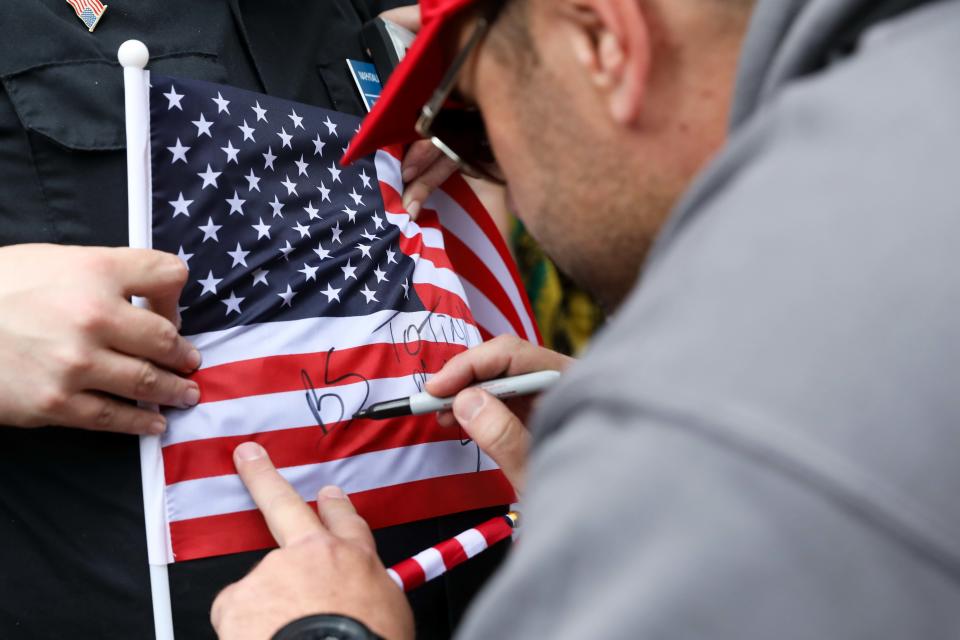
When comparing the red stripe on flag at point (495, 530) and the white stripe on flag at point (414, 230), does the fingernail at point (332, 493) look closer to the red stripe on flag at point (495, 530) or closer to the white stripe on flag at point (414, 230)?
the red stripe on flag at point (495, 530)

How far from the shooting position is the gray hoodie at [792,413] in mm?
542

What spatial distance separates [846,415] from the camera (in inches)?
21.7

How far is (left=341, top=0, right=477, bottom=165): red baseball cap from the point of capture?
3.54ft

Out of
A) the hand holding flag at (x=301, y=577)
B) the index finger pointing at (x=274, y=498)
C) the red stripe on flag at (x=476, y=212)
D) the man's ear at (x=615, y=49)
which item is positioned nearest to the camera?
the man's ear at (x=615, y=49)

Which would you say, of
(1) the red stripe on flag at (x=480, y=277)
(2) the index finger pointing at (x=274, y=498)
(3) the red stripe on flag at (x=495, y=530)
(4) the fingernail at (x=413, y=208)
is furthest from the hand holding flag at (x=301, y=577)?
(1) the red stripe on flag at (x=480, y=277)

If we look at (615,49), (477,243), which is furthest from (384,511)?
(615,49)

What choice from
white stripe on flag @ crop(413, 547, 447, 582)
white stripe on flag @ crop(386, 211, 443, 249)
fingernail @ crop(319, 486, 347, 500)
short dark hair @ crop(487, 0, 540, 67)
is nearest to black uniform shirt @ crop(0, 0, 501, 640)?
fingernail @ crop(319, 486, 347, 500)

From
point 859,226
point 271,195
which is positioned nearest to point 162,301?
point 271,195

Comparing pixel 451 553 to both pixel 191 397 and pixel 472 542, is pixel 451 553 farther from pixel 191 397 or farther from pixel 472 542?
pixel 191 397

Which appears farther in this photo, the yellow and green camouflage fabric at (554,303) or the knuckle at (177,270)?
the yellow and green camouflage fabric at (554,303)

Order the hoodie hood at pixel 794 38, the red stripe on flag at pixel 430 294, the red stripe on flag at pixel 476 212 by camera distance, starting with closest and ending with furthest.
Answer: the hoodie hood at pixel 794 38 < the red stripe on flag at pixel 430 294 < the red stripe on flag at pixel 476 212

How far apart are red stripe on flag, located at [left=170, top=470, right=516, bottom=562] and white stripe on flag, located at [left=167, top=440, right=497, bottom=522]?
10mm

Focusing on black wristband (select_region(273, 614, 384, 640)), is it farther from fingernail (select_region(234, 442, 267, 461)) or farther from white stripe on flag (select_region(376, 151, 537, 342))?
white stripe on flag (select_region(376, 151, 537, 342))

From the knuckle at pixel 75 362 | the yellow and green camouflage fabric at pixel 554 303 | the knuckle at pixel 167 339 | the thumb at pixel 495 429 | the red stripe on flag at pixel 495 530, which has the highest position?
the knuckle at pixel 75 362
